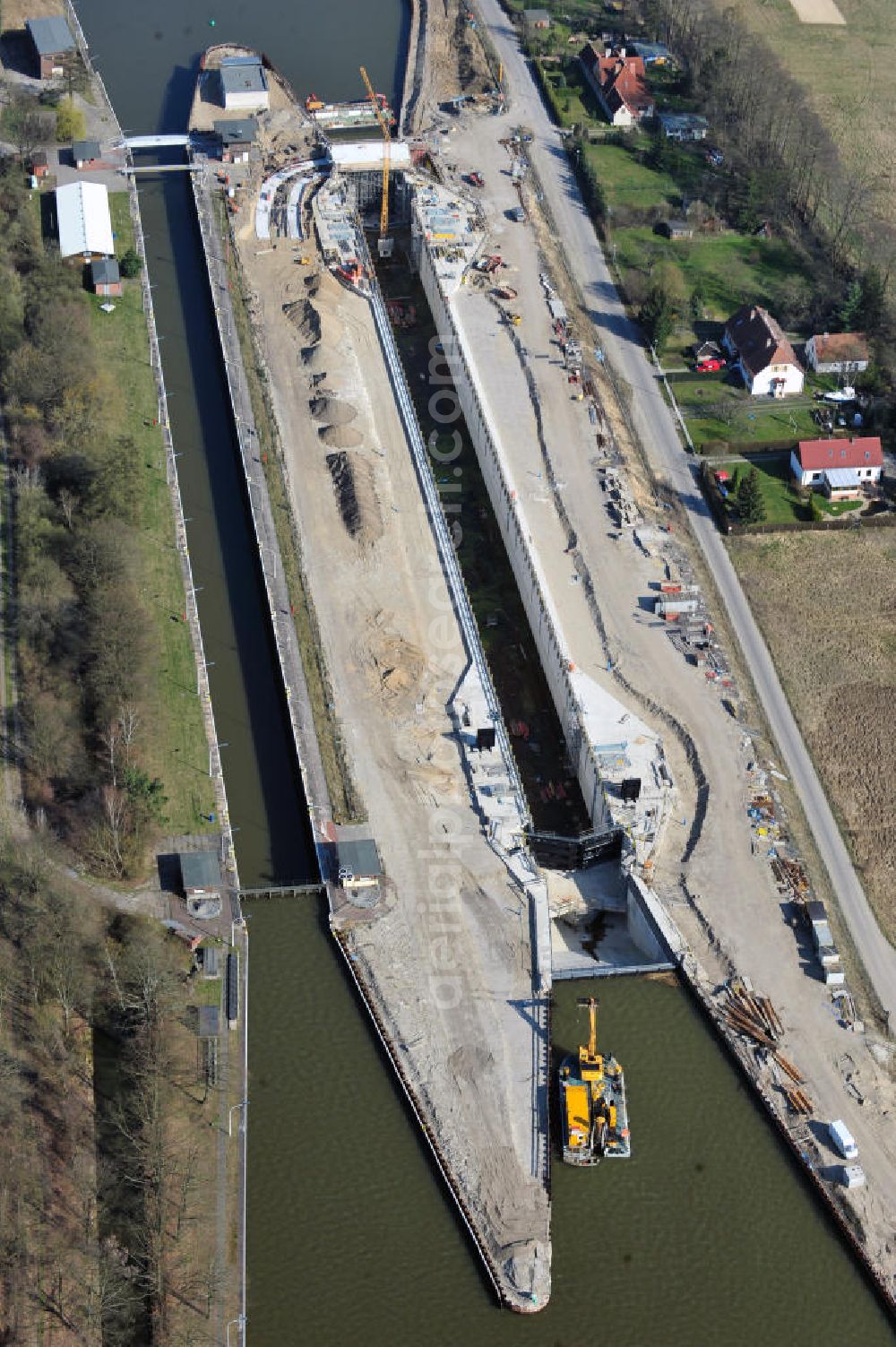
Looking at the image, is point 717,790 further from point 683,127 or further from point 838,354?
point 683,127

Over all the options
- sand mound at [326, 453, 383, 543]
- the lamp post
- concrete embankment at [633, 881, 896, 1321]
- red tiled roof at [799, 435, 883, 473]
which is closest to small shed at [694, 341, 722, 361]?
red tiled roof at [799, 435, 883, 473]

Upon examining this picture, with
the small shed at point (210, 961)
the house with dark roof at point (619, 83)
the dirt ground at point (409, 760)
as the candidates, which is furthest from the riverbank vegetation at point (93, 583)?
the house with dark roof at point (619, 83)

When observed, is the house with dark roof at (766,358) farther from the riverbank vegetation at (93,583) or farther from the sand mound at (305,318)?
the riverbank vegetation at (93,583)

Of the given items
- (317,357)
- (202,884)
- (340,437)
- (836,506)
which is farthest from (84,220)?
(202,884)

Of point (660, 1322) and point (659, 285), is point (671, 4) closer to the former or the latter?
point (659, 285)

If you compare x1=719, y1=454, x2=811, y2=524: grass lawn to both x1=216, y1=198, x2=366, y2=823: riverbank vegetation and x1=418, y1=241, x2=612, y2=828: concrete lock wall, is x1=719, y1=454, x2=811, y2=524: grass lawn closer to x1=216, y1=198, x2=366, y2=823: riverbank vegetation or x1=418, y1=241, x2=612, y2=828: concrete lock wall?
x1=418, y1=241, x2=612, y2=828: concrete lock wall
